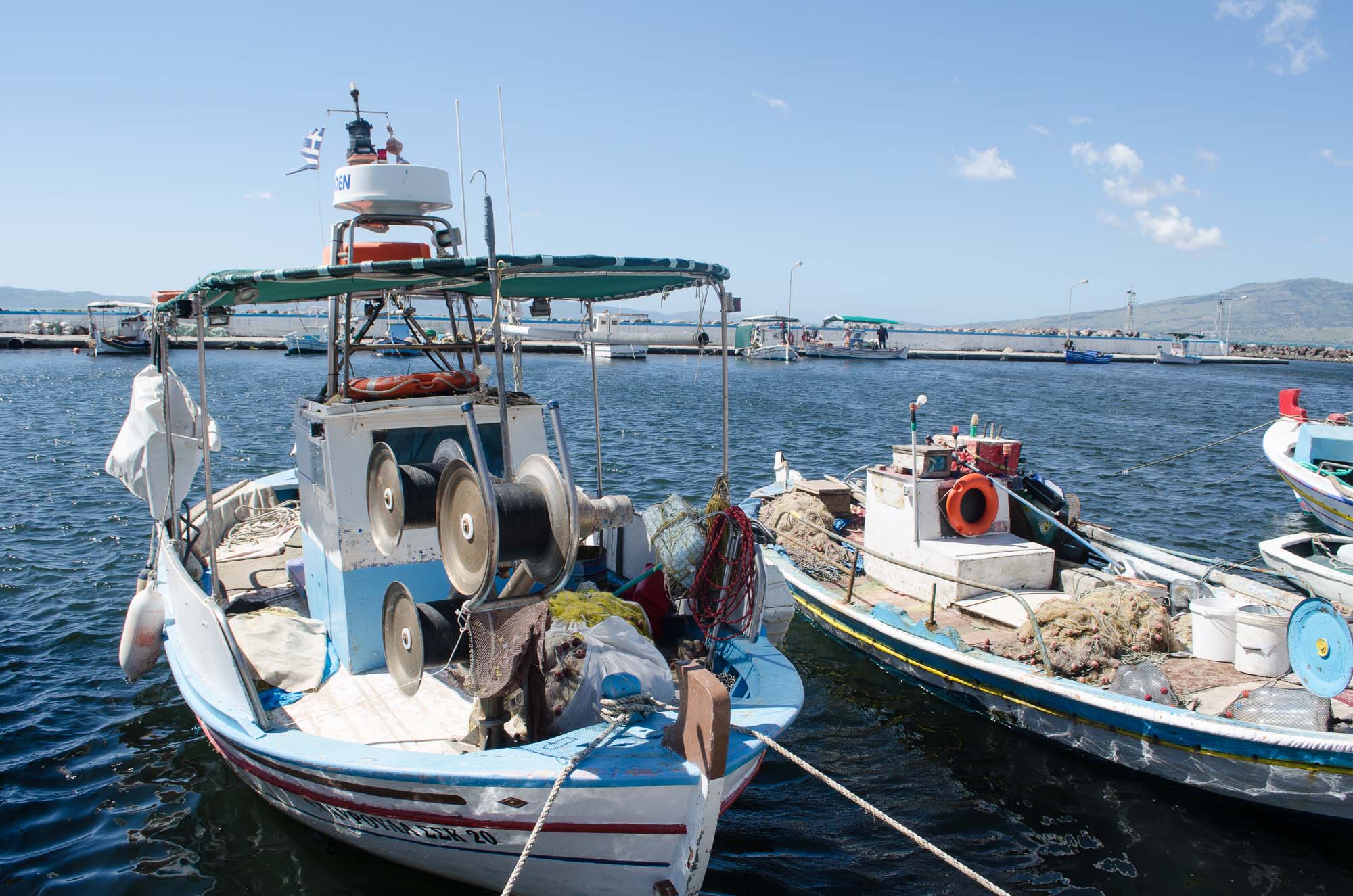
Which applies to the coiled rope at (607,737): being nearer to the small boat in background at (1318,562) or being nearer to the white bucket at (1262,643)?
the white bucket at (1262,643)

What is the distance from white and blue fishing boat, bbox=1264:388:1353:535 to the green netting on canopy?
18675mm

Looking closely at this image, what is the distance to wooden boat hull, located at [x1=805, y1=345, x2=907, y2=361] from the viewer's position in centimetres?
8769

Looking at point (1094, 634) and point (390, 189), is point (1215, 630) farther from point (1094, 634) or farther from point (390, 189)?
point (390, 189)

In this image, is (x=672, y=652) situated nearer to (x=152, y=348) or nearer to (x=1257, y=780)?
(x=1257, y=780)

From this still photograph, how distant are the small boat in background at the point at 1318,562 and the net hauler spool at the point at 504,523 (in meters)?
11.8

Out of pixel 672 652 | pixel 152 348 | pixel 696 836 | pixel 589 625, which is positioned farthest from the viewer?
pixel 152 348

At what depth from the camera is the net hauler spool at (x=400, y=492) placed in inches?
221

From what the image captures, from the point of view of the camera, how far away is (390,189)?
24.6ft

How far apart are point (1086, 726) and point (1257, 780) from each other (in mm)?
1456

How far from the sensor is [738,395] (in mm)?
52156

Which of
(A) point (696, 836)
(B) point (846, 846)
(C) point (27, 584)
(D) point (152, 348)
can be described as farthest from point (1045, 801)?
(C) point (27, 584)

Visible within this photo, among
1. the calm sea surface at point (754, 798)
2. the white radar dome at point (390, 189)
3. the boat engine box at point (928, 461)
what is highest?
the white radar dome at point (390, 189)

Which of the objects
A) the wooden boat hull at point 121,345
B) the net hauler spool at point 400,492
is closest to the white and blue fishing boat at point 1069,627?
the net hauler spool at point 400,492

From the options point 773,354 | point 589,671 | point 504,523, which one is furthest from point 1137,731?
point 773,354
